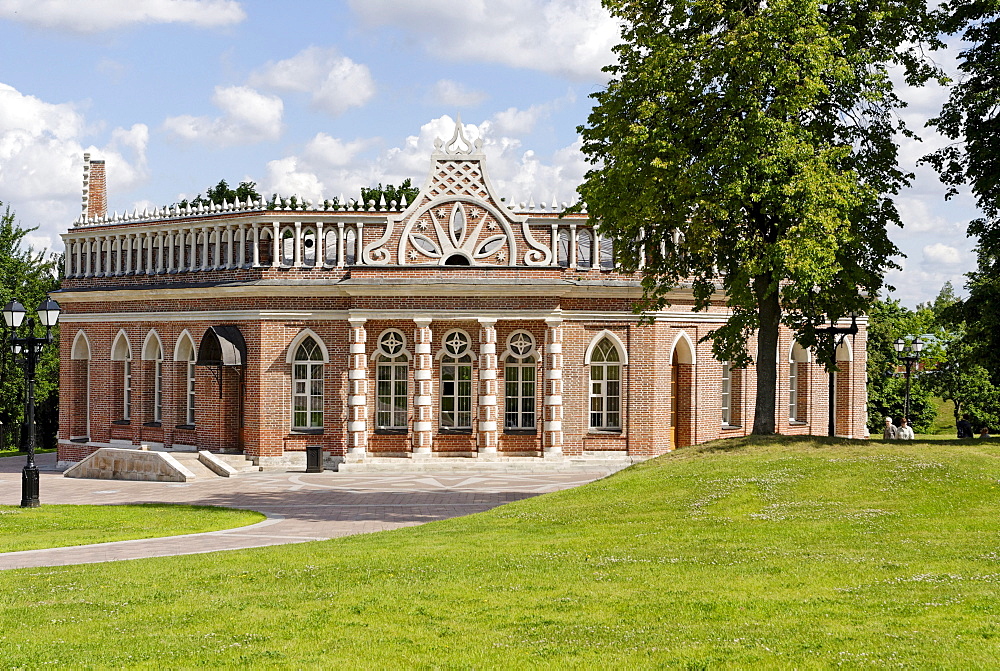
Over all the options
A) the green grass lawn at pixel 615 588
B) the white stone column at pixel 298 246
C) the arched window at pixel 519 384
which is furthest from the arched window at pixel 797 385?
the white stone column at pixel 298 246

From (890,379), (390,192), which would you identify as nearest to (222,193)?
(390,192)

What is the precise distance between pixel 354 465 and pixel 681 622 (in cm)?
2183

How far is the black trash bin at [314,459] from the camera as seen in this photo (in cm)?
3112

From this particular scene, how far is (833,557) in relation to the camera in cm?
1328

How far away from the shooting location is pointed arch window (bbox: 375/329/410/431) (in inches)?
1266

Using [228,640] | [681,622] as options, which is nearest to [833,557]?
[681,622]

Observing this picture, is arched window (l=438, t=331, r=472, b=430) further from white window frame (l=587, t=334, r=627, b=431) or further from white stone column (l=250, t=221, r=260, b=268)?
Result: white stone column (l=250, t=221, r=260, b=268)

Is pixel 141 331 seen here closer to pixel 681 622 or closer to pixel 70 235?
pixel 70 235

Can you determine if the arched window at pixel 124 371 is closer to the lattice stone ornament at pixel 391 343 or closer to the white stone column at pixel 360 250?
the white stone column at pixel 360 250

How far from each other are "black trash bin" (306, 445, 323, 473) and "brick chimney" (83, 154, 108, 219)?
13.8m

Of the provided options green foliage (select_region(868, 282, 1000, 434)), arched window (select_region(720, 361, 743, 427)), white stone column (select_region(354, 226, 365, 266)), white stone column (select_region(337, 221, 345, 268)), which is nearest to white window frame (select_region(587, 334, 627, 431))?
arched window (select_region(720, 361, 743, 427))

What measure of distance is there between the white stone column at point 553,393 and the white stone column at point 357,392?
5427 millimetres

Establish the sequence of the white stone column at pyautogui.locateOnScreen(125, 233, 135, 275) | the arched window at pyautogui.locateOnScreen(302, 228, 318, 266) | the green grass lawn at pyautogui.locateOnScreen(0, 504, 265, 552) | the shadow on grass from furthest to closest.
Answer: the white stone column at pyautogui.locateOnScreen(125, 233, 135, 275) < the arched window at pyautogui.locateOnScreen(302, 228, 318, 266) < the shadow on grass < the green grass lawn at pyautogui.locateOnScreen(0, 504, 265, 552)

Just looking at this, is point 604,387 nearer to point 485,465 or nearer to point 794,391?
point 485,465
